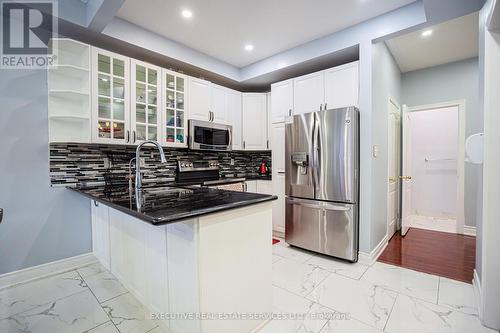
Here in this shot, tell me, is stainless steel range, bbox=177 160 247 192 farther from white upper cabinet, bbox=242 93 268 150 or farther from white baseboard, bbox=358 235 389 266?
white baseboard, bbox=358 235 389 266

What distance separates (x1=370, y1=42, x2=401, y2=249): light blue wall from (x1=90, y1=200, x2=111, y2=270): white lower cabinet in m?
2.88

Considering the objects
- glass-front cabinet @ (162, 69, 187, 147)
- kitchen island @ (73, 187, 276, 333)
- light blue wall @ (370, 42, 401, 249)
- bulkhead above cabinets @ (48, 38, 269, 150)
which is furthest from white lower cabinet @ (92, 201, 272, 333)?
light blue wall @ (370, 42, 401, 249)

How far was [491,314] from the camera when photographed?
5.20 ft

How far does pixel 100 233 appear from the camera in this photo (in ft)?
7.94

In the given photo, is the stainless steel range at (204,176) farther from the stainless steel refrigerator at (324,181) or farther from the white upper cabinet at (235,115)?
the stainless steel refrigerator at (324,181)

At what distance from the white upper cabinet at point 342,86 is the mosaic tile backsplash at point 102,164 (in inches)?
84.3

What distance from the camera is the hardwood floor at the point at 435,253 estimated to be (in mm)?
2441

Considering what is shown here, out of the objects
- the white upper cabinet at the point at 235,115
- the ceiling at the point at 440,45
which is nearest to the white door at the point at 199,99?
the white upper cabinet at the point at 235,115

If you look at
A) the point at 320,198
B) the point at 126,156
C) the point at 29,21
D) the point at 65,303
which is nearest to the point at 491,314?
the point at 320,198

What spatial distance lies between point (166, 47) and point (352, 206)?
295cm

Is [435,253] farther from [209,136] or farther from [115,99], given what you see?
[115,99]

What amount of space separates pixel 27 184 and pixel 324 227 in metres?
3.16

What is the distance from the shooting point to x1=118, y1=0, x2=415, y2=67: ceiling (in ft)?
7.30

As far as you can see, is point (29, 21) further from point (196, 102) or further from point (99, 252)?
point (99, 252)
